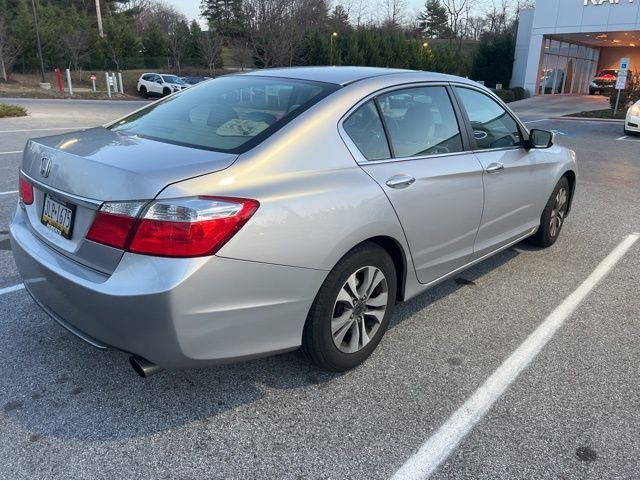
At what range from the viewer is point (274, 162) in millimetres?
2461

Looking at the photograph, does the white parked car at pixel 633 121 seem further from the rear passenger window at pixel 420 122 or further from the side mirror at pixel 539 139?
the rear passenger window at pixel 420 122

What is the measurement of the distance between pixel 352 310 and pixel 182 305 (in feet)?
3.27

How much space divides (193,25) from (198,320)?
173 ft

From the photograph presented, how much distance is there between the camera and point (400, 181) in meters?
2.93

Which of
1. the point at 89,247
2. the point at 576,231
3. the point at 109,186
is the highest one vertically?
the point at 109,186

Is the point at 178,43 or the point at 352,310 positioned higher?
the point at 178,43

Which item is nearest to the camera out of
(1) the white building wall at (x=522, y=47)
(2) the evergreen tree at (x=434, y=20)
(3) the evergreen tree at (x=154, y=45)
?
(1) the white building wall at (x=522, y=47)

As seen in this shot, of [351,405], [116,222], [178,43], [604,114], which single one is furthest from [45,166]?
[178,43]

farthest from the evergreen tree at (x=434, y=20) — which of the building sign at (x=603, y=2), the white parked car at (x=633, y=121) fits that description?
the white parked car at (x=633, y=121)

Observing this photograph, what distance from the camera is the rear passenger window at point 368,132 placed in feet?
9.34

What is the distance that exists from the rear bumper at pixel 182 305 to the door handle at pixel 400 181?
2.22 feet

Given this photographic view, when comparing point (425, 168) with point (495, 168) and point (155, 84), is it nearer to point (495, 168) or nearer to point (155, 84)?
point (495, 168)

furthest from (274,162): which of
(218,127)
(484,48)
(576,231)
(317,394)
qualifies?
(484,48)

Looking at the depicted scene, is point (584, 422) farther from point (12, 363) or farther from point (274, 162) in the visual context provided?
point (12, 363)
